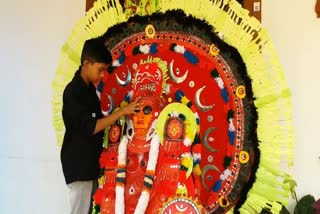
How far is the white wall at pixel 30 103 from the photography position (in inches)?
109

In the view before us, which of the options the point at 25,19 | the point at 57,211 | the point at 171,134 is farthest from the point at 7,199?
the point at 171,134

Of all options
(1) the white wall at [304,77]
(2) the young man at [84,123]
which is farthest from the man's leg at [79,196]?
(1) the white wall at [304,77]

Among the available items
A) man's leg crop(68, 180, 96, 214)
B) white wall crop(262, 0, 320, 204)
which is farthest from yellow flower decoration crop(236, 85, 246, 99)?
man's leg crop(68, 180, 96, 214)

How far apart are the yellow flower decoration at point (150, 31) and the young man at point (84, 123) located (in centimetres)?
23

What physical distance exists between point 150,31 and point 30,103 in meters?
1.17

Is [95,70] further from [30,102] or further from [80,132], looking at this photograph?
[30,102]

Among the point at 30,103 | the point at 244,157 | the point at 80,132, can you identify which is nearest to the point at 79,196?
the point at 80,132

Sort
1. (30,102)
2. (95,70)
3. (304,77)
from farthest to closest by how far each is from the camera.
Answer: (30,102) < (304,77) < (95,70)

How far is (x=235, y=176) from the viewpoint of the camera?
1.86 metres

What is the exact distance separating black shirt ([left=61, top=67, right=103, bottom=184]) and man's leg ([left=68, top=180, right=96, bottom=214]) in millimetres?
34

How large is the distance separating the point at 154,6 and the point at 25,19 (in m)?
1.19

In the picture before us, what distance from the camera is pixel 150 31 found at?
6.82 ft

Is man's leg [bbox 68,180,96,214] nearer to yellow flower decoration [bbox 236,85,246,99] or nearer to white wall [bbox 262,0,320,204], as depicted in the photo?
yellow flower decoration [bbox 236,85,246,99]

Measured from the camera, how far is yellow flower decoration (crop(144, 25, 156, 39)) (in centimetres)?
207
